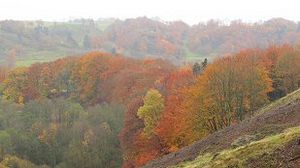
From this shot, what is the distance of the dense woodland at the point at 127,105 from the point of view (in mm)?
69500

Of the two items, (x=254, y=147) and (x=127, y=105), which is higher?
(x=254, y=147)

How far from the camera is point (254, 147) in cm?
3103

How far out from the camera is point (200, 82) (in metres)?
70.4

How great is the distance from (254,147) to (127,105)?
7472 cm

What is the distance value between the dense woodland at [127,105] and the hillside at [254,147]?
21.3 metres

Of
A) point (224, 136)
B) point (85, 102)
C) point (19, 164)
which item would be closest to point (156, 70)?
point (85, 102)

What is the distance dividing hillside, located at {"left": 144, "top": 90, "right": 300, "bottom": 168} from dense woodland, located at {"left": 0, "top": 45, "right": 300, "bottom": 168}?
2134 centimetres

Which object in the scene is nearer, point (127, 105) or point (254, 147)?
point (254, 147)

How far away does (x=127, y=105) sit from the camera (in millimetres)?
104750

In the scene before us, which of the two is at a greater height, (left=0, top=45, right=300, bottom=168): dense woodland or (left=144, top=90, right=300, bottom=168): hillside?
(left=144, top=90, right=300, bottom=168): hillside

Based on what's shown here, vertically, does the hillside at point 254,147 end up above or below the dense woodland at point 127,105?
above

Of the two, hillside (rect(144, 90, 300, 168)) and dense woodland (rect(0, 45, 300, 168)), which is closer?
hillside (rect(144, 90, 300, 168))

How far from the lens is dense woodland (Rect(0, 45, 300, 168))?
69500 millimetres

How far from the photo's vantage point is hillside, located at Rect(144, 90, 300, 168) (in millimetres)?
26872
